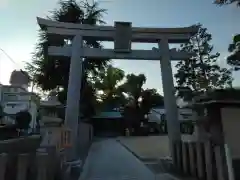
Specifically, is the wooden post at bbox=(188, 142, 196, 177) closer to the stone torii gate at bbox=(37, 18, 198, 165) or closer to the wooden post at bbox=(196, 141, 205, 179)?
the wooden post at bbox=(196, 141, 205, 179)

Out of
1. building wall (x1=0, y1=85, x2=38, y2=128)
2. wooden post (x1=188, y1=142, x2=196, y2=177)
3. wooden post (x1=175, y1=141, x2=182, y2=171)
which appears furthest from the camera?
building wall (x1=0, y1=85, x2=38, y2=128)

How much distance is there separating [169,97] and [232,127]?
7.33 ft

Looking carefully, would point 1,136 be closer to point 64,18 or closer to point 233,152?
point 64,18

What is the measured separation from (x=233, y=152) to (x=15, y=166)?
22.0 ft

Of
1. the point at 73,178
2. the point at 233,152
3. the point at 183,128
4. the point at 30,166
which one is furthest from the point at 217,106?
the point at 183,128

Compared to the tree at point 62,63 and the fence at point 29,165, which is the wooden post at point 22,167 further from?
the tree at point 62,63

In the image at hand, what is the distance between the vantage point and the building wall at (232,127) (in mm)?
8492

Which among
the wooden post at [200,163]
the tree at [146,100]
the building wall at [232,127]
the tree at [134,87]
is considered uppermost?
the tree at [134,87]

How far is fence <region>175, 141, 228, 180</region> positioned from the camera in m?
5.68

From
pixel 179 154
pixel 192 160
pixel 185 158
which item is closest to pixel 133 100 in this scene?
pixel 179 154

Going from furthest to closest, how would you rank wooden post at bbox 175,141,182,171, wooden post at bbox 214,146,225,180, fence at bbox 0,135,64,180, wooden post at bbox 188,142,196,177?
wooden post at bbox 175,141,182,171
wooden post at bbox 188,142,196,177
wooden post at bbox 214,146,225,180
fence at bbox 0,135,64,180

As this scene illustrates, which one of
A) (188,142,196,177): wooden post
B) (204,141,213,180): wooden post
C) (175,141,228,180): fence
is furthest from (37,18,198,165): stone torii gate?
(204,141,213,180): wooden post

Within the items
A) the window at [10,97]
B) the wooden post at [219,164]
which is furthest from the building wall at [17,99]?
the wooden post at [219,164]

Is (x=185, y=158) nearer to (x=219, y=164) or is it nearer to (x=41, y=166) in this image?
(x=219, y=164)
